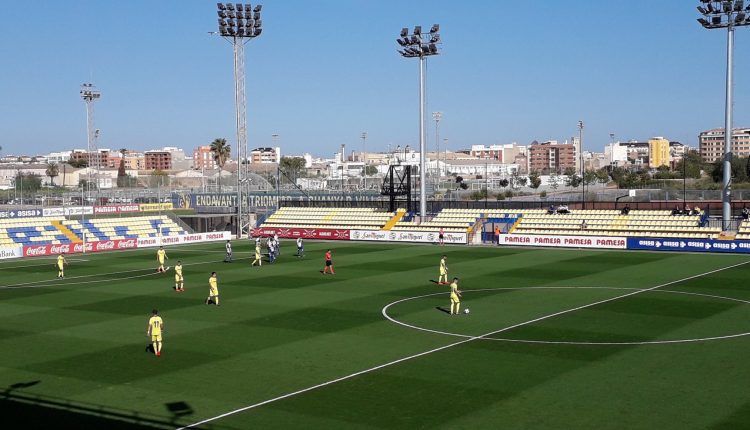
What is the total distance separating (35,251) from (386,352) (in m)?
44.7

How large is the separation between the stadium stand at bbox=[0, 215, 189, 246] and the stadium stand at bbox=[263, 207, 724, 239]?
10.6m

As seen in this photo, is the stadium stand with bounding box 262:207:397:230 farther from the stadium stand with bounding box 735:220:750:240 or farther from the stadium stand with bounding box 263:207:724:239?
the stadium stand with bounding box 735:220:750:240

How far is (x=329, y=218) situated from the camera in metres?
77.1

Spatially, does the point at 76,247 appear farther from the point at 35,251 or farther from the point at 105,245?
the point at 35,251

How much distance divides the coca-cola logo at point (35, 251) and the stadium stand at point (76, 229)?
295cm

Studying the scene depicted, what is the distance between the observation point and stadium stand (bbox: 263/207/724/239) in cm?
5909

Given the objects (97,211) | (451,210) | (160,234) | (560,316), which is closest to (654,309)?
(560,316)

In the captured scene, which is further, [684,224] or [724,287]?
[684,224]

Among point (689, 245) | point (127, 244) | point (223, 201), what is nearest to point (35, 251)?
point (127, 244)

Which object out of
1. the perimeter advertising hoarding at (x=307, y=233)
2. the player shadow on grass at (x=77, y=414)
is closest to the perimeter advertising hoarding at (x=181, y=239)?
the perimeter advertising hoarding at (x=307, y=233)

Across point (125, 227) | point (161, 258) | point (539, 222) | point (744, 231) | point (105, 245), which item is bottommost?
point (105, 245)

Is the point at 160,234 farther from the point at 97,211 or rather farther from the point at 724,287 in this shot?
the point at 724,287

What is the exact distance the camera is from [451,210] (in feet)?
238

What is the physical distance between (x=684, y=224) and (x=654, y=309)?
30139 mm
